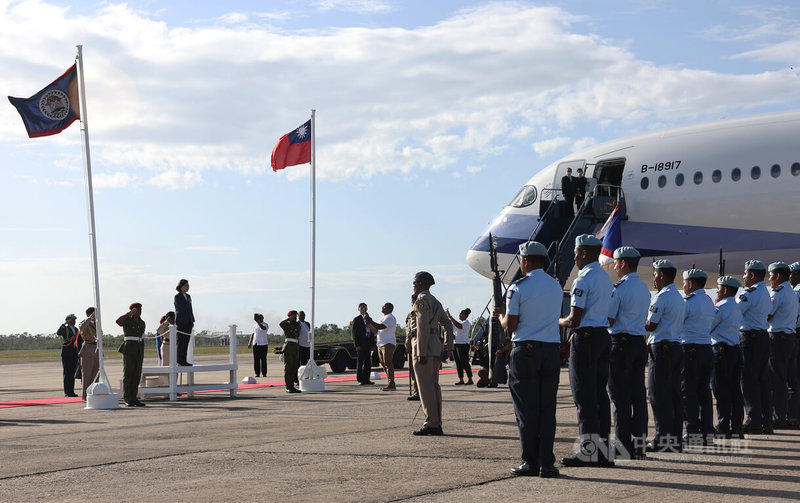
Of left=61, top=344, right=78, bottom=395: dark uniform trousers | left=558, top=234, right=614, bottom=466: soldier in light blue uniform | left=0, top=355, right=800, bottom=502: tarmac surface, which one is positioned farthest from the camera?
left=61, top=344, right=78, bottom=395: dark uniform trousers

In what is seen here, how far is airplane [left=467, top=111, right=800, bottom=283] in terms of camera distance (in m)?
20.5

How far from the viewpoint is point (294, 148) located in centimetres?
1920

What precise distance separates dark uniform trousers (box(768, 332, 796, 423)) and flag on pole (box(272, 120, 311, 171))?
422 inches

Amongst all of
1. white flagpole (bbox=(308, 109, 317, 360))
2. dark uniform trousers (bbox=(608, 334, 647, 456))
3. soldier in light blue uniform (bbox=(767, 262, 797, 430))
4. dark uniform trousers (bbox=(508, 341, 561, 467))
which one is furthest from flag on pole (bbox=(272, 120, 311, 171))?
dark uniform trousers (bbox=(508, 341, 561, 467))

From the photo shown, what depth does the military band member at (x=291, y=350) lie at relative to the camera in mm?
18281

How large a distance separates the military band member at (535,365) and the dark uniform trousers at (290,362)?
36.4 feet

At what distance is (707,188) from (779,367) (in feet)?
36.6

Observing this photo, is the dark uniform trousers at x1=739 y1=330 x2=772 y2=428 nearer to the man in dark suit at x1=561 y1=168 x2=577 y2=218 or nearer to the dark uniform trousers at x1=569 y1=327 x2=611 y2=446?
the dark uniform trousers at x1=569 y1=327 x2=611 y2=446

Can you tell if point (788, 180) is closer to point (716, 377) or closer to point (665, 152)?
point (665, 152)

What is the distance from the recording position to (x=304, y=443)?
974 cm

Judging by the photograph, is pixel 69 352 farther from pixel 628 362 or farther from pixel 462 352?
pixel 628 362

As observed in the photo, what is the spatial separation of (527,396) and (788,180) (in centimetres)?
1501

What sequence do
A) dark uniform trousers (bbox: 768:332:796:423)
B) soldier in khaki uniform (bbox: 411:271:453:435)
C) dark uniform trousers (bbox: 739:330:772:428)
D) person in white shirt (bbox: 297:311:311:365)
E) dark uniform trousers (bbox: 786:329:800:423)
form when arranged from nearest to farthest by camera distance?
dark uniform trousers (bbox: 739:330:772:428) < soldier in khaki uniform (bbox: 411:271:453:435) < dark uniform trousers (bbox: 768:332:796:423) < dark uniform trousers (bbox: 786:329:800:423) < person in white shirt (bbox: 297:311:311:365)

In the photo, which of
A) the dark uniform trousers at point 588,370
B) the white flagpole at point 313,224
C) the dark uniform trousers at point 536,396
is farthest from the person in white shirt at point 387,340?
the dark uniform trousers at point 536,396
